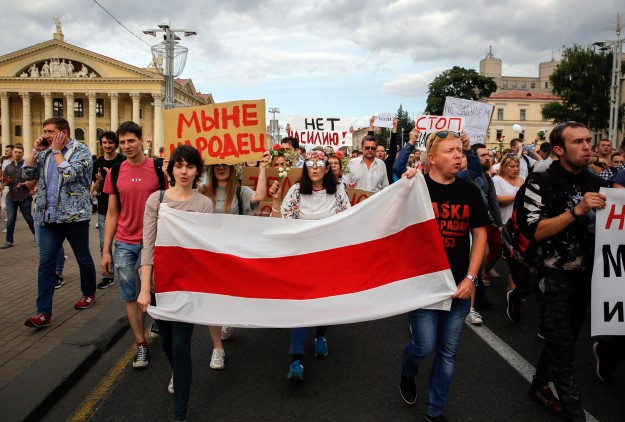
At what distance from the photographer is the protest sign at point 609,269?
10.8 feet

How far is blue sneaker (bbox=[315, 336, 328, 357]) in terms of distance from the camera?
4.68 metres

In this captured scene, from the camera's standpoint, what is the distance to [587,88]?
44594 millimetres

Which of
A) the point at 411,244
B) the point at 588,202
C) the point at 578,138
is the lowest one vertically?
the point at 411,244

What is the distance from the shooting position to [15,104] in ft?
267

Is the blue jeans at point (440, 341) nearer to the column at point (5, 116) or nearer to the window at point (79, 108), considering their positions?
the window at point (79, 108)

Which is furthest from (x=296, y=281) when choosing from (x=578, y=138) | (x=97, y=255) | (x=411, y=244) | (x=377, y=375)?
(x=97, y=255)

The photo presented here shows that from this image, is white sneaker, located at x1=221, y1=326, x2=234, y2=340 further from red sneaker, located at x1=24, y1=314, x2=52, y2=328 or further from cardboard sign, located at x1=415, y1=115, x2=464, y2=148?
cardboard sign, located at x1=415, y1=115, x2=464, y2=148

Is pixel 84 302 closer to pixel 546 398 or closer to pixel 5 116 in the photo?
pixel 546 398

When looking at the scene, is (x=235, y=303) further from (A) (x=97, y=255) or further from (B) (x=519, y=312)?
(A) (x=97, y=255)

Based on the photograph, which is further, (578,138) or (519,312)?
(519,312)

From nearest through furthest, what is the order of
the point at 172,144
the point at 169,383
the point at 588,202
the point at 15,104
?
the point at 588,202
the point at 169,383
the point at 172,144
the point at 15,104

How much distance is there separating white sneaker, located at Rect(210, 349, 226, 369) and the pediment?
78.8m

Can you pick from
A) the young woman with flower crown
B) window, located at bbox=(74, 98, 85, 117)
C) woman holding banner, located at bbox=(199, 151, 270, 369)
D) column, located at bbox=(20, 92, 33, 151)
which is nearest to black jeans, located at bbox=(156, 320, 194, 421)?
woman holding banner, located at bbox=(199, 151, 270, 369)

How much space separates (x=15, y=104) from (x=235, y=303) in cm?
9338
